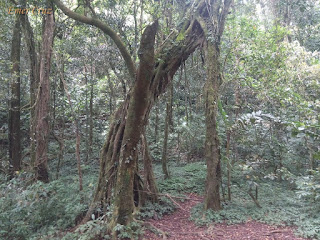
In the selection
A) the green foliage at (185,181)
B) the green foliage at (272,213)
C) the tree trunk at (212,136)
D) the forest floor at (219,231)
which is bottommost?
the forest floor at (219,231)

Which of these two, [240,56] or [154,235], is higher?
[240,56]

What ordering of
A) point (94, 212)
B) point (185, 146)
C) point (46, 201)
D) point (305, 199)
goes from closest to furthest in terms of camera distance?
point (94, 212)
point (46, 201)
point (305, 199)
point (185, 146)

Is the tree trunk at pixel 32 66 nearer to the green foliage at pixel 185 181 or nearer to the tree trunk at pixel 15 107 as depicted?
the tree trunk at pixel 15 107

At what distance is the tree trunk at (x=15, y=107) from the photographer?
8.95 meters

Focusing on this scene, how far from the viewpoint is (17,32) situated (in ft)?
29.7

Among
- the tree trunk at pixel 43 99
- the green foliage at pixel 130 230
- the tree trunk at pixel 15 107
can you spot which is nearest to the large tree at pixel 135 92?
the green foliage at pixel 130 230

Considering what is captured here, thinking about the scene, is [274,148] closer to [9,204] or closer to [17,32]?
[9,204]

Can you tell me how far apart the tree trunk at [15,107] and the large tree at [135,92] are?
5.11 metres

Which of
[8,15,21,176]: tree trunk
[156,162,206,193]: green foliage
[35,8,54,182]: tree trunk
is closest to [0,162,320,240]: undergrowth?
[35,8,54,182]: tree trunk

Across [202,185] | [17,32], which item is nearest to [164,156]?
[202,185]

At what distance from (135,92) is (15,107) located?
268 inches

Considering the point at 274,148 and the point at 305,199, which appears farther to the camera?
the point at 274,148

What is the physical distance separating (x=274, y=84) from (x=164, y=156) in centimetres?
422

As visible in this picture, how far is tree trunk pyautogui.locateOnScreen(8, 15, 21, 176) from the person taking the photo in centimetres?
895
